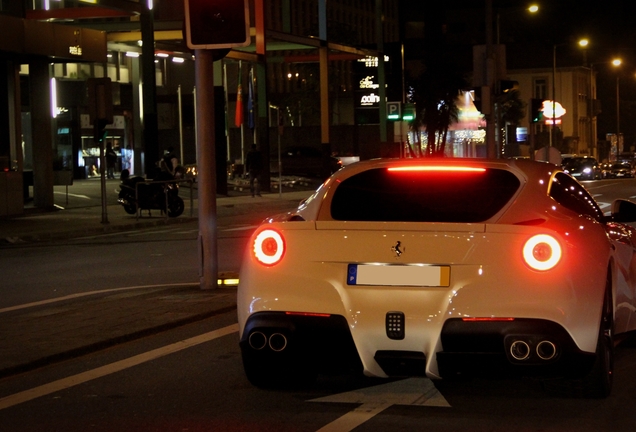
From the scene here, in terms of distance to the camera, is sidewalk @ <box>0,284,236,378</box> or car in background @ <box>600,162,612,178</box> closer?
sidewalk @ <box>0,284,236,378</box>

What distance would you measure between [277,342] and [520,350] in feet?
4.48

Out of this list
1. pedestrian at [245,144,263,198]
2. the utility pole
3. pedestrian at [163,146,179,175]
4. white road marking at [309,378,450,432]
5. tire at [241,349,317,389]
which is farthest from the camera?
pedestrian at [245,144,263,198]

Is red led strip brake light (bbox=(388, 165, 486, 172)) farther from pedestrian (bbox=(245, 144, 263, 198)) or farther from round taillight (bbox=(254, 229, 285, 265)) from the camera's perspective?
pedestrian (bbox=(245, 144, 263, 198))

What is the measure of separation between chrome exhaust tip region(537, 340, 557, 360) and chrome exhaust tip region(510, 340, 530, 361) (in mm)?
65

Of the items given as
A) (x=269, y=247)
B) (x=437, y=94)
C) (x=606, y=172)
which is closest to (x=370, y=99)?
(x=437, y=94)

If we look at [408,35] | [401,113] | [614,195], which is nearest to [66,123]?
[401,113]

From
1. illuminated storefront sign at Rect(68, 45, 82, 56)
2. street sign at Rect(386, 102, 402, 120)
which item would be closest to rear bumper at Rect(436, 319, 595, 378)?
illuminated storefront sign at Rect(68, 45, 82, 56)

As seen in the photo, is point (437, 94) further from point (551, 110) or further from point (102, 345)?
point (102, 345)

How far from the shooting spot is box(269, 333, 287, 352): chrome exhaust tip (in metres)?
6.57

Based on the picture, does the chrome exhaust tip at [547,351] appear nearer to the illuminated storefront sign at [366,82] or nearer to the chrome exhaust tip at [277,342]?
the chrome exhaust tip at [277,342]

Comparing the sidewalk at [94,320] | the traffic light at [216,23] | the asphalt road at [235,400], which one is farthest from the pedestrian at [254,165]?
the asphalt road at [235,400]

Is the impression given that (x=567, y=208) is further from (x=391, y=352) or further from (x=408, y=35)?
(x=408, y=35)

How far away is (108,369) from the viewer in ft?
26.7

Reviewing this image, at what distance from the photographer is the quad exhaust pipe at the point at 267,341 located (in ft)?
21.6
